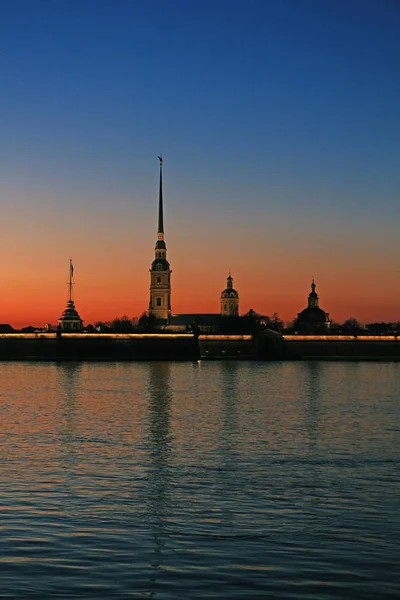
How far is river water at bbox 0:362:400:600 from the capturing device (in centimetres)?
1239

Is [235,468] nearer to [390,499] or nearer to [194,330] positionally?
[390,499]

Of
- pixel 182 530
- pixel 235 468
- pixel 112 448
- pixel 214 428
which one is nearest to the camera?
pixel 182 530

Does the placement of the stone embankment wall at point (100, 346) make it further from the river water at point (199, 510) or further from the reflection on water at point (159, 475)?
the river water at point (199, 510)

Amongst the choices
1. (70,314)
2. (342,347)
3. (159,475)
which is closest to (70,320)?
(70,314)

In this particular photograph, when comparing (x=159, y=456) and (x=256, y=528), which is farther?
(x=159, y=456)

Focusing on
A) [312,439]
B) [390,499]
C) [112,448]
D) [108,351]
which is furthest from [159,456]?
[108,351]

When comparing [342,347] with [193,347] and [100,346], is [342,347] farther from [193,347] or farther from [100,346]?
[100,346]

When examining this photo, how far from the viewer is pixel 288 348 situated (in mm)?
150500

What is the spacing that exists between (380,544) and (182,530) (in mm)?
3433

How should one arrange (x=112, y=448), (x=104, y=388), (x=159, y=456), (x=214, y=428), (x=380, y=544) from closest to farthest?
(x=380, y=544) → (x=159, y=456) → (x=112, y=448) → (x=214, y=428) → (x=104, y=388)

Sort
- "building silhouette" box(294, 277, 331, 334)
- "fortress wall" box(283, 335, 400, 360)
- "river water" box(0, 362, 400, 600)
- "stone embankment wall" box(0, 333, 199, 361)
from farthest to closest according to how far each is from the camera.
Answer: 1. "building silhouette" box(294, 277, 331, 334)
2. "fortress wall" box(283, 335, 400, 360)
3. "stone embankment wall" box(0, 333, 199, 361)
4. "river water" box(0, 362, 400, 600)

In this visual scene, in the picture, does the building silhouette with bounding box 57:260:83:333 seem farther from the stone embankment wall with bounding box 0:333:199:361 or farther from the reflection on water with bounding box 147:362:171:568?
the reflection on water with bounding box 147:362:171:568

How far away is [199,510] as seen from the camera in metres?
17.2

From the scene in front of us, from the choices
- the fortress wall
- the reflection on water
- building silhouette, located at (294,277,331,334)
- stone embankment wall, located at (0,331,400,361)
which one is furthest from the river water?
building silhouette, located at (294,277,331,334)
